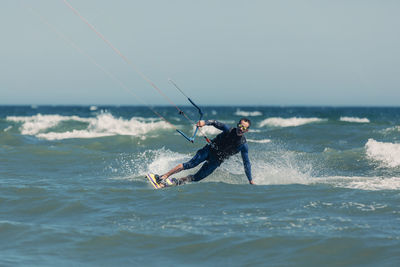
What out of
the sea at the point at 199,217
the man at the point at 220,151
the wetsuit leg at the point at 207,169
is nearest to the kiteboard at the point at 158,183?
the man at the point at 220,151

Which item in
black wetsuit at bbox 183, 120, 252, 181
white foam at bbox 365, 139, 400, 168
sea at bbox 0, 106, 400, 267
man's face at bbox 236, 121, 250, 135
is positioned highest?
man's face at bbox 236, 121, 250, 135

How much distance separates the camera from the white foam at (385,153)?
15.3 metres

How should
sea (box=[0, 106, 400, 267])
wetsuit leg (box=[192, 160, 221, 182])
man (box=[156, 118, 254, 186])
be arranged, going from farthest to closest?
wetsuit leg (box=[192, 160, 221, 182]) < man (box=[156, 118, 254, 186]) < sea (box=[0, 106, 400, 267])

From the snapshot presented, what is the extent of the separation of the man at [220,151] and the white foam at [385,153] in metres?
5.85

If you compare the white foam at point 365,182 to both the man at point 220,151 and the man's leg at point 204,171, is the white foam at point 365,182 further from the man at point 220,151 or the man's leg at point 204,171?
the man's leg at point 204,171

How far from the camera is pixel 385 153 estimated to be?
16625 millimetres

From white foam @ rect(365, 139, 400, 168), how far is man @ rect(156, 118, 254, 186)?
230 inches

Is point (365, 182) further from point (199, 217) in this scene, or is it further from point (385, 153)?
point (385, 153)

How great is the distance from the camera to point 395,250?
21.1 ft

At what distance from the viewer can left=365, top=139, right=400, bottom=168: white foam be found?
15.3 meters

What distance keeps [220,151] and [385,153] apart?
25.5 ft

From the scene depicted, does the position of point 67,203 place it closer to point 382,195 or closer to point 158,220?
point 158,220

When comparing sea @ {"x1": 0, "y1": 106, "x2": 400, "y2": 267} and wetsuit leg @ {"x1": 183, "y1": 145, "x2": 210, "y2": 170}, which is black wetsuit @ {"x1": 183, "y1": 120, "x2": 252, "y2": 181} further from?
sea @ {"x1": 0, "y1": 106, "x2": 400, "y2": 267}

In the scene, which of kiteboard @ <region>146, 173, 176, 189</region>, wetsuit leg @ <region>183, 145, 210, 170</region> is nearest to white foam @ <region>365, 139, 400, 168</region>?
wetsuit leg @ <region>183, 145, 210, 170</region>
